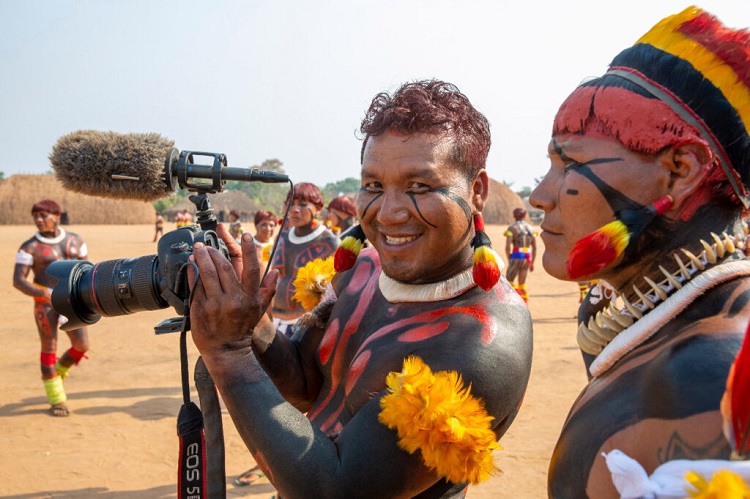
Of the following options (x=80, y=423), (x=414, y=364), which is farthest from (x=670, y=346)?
(x=80, y=423)

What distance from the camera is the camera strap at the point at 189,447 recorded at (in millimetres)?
1943

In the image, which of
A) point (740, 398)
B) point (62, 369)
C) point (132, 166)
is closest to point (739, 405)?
point (740, 398)

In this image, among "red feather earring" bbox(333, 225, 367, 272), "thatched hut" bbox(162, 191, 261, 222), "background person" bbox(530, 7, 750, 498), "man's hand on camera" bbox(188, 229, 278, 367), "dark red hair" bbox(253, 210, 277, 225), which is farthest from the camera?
"thatched hut" bbox(162, 191, 261, 222)

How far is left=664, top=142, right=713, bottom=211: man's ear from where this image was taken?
4.20 feet

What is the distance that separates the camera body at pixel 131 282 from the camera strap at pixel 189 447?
0.49 feet

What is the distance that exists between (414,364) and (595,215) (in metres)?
0.68

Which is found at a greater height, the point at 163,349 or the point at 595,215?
the point at 595,215

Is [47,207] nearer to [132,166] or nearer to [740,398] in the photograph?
[132,166]

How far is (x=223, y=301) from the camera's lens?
5.93ft

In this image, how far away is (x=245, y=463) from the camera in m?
5.68

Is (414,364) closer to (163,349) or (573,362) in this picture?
(573,362)

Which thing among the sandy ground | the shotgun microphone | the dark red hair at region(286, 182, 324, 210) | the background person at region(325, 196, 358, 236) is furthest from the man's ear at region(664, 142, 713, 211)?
the background person at region(325, 196, 358, 236)

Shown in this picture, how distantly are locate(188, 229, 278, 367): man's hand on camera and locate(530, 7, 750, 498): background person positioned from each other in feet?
3.03

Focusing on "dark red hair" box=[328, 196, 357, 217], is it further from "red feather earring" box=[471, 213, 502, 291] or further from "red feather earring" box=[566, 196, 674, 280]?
"red feather earring" box=[566, 196, 674, 280]
